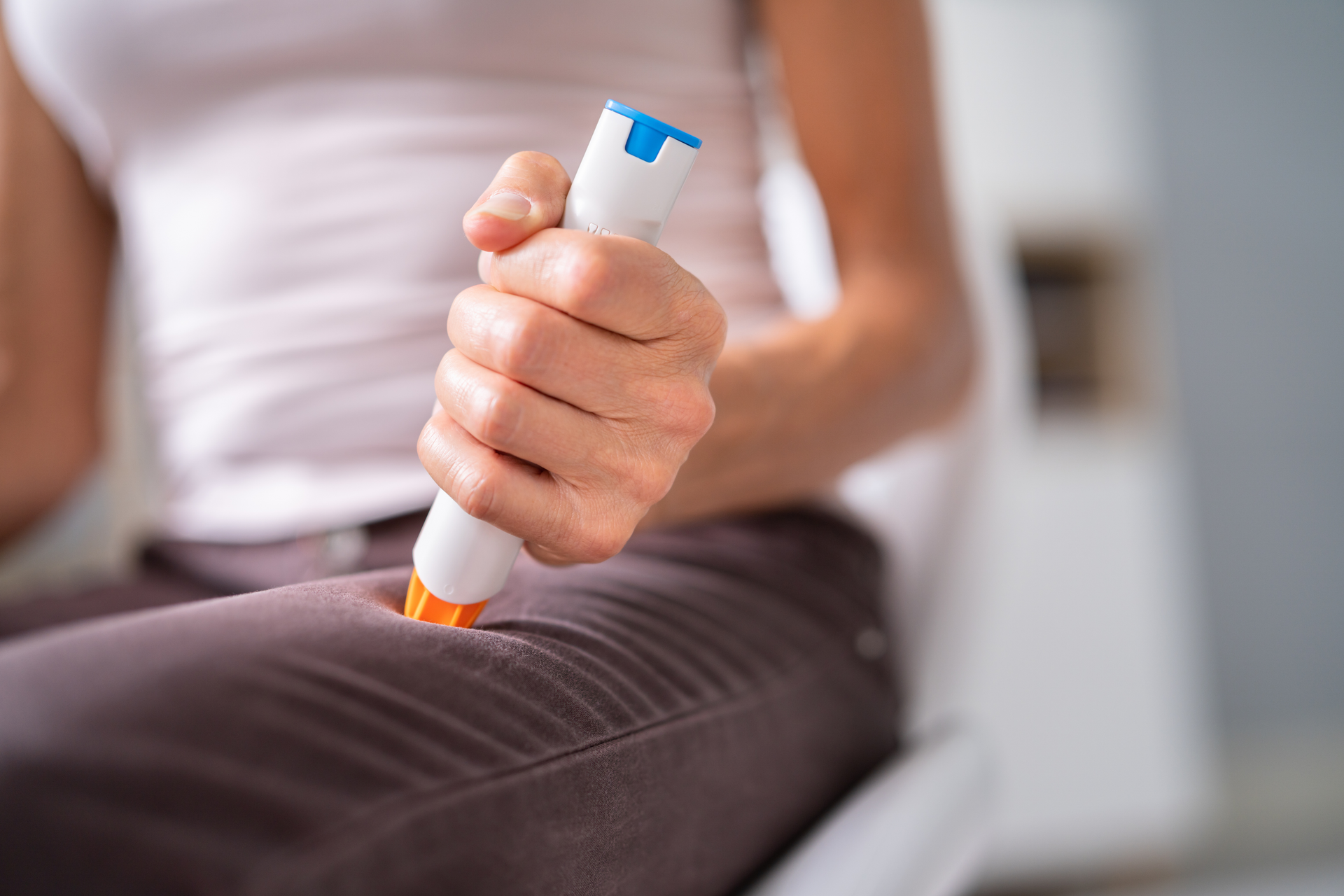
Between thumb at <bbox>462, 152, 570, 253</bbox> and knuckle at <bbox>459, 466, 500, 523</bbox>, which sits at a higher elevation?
thumb at <bbox>462, 152, 570, 253</bbox>

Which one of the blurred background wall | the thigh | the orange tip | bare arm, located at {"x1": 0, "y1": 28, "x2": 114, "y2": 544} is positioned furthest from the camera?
the blurred background wall

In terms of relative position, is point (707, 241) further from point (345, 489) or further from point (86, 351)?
point (86, 351)

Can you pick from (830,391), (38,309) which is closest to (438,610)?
(830,391)

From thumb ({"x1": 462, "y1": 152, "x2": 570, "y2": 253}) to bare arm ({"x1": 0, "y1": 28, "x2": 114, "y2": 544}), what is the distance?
0.52 meters

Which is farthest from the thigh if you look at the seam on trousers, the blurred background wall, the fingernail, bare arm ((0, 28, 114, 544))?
the blurred background wall

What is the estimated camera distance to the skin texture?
0.23 metres

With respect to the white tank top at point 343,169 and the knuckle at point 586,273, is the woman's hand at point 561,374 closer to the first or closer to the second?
the knuckle at point 586,273

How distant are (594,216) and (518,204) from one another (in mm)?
20

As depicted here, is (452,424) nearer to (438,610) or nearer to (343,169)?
(438,610)

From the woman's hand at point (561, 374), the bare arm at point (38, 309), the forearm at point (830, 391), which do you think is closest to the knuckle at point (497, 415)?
the woman's hand at point (561, 374)

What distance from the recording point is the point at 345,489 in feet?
1.50

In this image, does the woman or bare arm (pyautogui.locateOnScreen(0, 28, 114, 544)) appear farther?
bare arm (pyautogui.locateOnScreen(0, 28, 114, 544))

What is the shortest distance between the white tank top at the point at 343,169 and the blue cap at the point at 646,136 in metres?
0.23

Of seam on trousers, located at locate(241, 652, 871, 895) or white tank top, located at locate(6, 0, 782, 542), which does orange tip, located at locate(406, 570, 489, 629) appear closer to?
seam on trousers, located at locate(241, 652, 871, 895)
